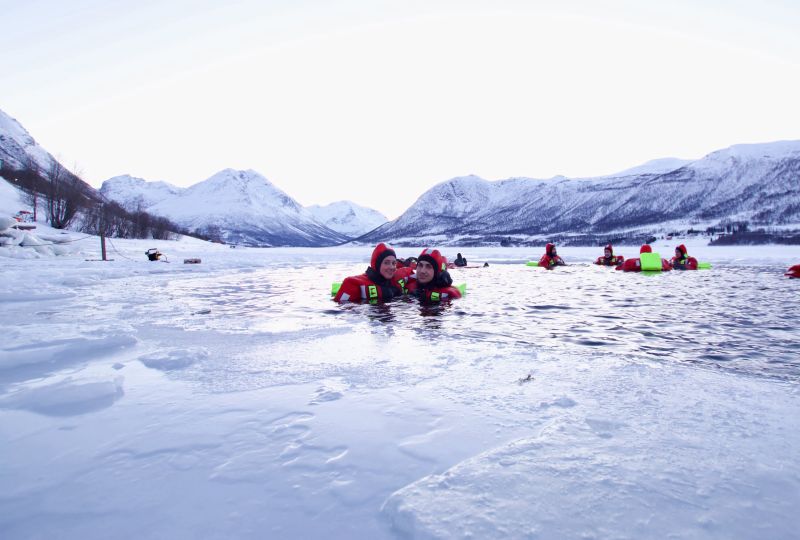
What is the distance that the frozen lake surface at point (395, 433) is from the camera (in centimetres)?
176

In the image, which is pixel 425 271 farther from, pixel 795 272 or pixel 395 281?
pixel 795 272

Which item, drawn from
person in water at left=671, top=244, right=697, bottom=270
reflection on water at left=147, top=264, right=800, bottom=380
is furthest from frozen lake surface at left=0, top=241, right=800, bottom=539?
person in water at left=671, top=244, right=697, bottom=270

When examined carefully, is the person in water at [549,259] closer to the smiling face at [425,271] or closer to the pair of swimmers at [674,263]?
the pair of swimmers at [674,263]

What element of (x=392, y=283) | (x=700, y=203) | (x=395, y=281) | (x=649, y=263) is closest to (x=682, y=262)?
(x=649, y=263)

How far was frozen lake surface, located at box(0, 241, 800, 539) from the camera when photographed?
1.76 m

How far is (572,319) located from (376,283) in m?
4.52

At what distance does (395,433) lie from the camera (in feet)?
8.52

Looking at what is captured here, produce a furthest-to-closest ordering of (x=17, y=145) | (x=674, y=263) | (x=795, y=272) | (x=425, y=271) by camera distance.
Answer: (x=17, y=145), (x=674, y=263), (x=795, y=272), (x=425, y=271)

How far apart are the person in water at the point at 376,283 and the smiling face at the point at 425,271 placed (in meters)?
0.64

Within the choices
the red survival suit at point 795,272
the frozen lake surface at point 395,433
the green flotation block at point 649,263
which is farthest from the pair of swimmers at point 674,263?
the frozen lake surface at point 395,433

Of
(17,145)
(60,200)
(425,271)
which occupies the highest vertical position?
(17,145)

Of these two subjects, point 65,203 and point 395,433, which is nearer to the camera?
point 395,433

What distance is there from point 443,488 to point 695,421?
186cm

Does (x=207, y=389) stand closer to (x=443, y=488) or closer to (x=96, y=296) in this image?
(x=443, y=488)
